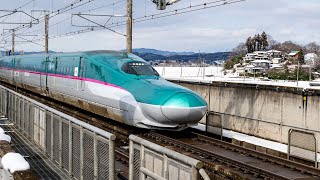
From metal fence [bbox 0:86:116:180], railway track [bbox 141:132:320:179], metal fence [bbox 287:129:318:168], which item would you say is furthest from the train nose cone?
metal fence [bbox 0:86:116:180]

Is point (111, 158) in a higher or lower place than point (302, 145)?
higher

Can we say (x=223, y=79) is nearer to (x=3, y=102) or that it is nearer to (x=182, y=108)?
(x=3, y=102)

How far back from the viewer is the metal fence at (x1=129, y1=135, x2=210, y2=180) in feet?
14.9

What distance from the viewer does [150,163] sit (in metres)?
5.75

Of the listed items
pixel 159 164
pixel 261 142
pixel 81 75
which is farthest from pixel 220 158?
pixel 81 75

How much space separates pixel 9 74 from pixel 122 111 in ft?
94.6

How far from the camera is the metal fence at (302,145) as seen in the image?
40.3 ft

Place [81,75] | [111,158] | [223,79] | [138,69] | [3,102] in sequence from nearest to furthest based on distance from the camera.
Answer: [111,158], [138,69], [3,102], [81,75], [223,79]

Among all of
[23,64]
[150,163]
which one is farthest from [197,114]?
[23,64]

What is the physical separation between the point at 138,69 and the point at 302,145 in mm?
6411

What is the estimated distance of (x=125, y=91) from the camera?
1407cm

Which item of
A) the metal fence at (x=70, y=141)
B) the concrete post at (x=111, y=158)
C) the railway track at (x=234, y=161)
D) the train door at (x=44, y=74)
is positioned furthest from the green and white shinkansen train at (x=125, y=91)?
the concrete post at (x=111, y=158)

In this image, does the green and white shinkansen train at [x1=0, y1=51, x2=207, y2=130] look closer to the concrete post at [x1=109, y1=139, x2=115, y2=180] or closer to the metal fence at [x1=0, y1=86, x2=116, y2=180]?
the metal fence at [x1=0, y1=86, x2=116, y2=180]

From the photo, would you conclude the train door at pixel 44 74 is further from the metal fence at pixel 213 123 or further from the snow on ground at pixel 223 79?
the metal fence at pixel 213 123
